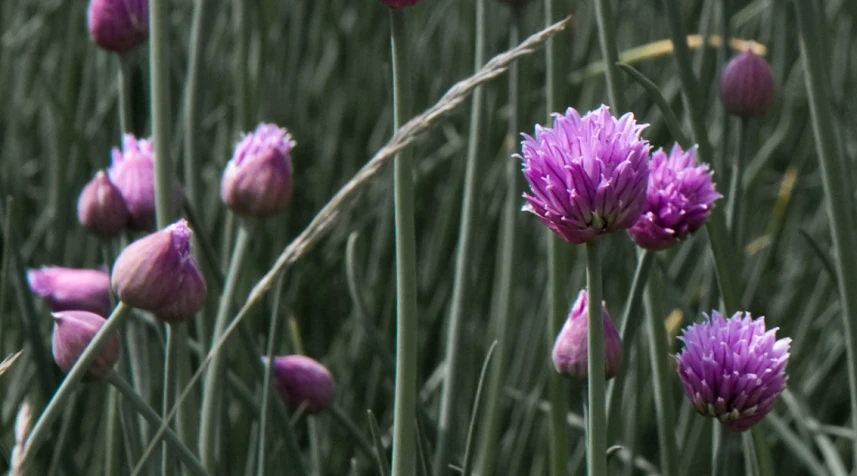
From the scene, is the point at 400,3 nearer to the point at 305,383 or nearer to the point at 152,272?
the point at 152,272

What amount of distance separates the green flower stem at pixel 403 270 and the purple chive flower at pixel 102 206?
0.31 meters

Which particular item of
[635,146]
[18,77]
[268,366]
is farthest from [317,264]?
[635,146]

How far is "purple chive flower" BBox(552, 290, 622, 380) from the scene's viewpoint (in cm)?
65

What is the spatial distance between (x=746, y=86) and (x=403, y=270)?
0.44 meters

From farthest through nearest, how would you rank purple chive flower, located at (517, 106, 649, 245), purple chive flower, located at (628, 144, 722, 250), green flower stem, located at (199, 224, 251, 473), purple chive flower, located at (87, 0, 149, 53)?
purple chive flower, located at (87, 0, 149, 53), green flower stem, located at (199, 224, 251, 473), purple chive flower, located at (628, 144, 722, 250), purple chive flower, located at (517, 106, 649, 245)

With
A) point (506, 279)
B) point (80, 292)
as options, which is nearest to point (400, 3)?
point (506, 279)

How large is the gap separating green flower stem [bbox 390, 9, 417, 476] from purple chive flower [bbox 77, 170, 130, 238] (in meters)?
0.31

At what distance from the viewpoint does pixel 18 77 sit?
5.65 ft

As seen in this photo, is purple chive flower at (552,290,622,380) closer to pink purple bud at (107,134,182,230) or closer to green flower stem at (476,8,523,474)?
green flower stem at (476,8,523,474)

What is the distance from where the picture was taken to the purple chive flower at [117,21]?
0.82 meters

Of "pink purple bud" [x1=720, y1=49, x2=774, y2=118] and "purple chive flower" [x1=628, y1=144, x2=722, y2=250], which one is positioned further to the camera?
"pink purple bud" [x1=720, y1=49, x2=774, y2=118]

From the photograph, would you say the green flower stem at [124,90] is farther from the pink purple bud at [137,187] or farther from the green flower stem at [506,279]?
the green flower stem at [506,279]

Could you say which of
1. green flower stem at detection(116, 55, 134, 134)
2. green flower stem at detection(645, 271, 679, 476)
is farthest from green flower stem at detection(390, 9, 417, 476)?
green flower stem at detection(116, 55, 134, 134)

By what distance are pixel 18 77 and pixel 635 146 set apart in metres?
1.46
